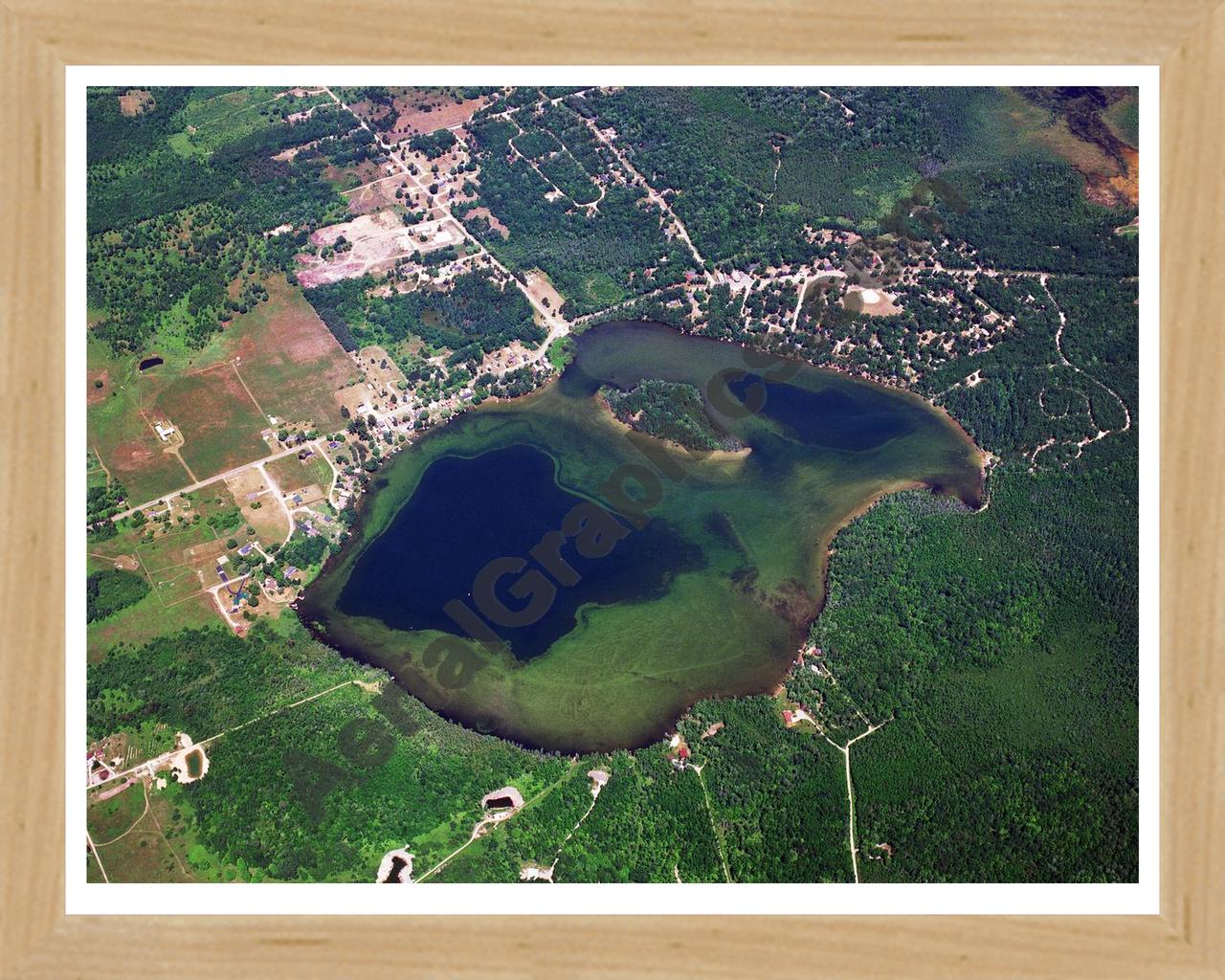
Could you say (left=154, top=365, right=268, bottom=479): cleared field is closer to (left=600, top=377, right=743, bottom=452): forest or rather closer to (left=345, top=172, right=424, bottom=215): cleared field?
(left=345, top=172, right=424, bottom=215): cleared field

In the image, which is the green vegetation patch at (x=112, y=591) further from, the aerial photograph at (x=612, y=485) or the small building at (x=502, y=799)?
the small building at (x=502, y=799)

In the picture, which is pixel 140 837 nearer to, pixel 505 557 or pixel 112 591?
pixel 112 591

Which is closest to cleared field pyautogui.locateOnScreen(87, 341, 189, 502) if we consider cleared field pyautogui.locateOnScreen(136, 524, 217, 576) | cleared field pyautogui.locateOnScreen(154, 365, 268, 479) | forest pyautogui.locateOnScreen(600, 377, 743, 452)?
cleared field pyautogui.locateOnScreen(154, 365, 268, 479)
